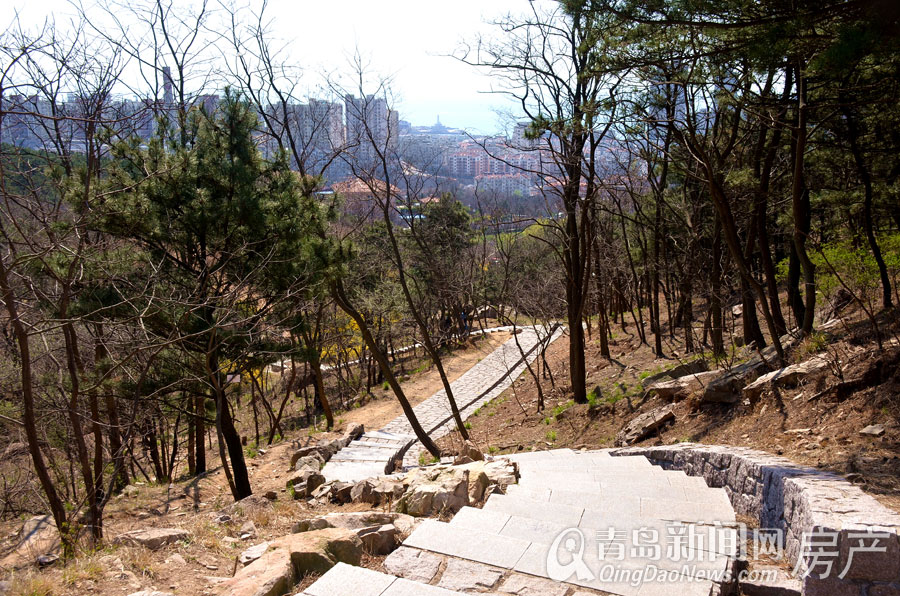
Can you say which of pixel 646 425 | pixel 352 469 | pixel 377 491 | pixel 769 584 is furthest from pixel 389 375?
pixel 769 584

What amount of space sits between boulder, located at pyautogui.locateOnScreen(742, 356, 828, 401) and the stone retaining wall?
1639mm

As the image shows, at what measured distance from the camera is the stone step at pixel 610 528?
12.6 feet

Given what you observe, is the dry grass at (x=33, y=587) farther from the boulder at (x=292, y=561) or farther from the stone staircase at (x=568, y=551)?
the stone staircase at (x=568, y=551)

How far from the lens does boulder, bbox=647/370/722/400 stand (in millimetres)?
9195

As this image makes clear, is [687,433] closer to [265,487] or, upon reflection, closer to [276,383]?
[265,487]

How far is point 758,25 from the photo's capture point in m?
6.04

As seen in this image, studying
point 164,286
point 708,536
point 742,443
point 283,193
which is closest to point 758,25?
point 742,443

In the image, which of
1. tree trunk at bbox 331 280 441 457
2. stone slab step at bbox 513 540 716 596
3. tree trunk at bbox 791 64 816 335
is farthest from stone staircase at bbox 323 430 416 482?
tree trunk at bbox 791 64 816 335

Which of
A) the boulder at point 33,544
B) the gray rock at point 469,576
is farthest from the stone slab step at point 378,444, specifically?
the gray rock at point 469,576

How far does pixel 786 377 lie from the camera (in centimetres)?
726

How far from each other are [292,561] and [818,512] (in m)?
3.19

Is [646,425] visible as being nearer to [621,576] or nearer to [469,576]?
[621,576]

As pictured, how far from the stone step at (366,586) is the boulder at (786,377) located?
5515mm

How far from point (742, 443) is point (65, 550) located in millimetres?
6845
